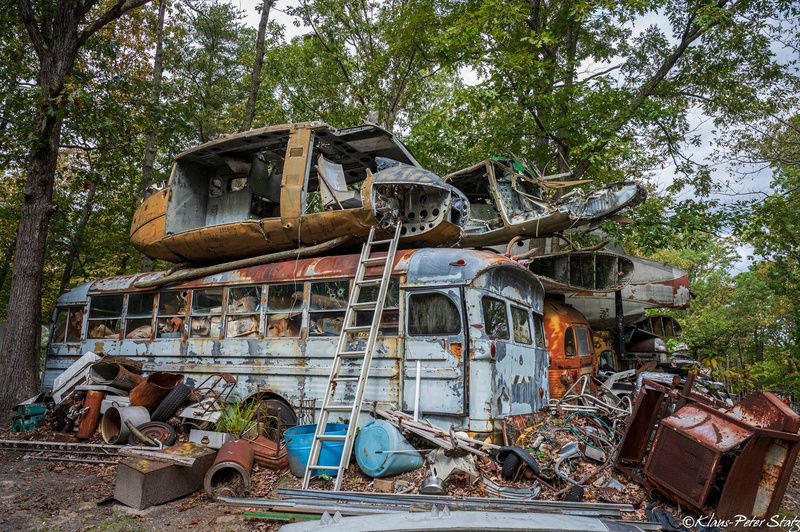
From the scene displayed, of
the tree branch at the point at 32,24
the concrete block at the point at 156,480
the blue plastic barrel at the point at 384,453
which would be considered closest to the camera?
the concrete block at the point at 156,480

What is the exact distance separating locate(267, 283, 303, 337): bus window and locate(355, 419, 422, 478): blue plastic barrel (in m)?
2.37

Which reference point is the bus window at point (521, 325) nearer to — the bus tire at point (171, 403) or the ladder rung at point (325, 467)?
the ladder rung at point (325, 467)

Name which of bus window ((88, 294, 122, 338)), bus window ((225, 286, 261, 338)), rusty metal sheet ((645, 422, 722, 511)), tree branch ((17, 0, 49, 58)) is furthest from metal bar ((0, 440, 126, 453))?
tree branch ((17, 0, 49, 58))

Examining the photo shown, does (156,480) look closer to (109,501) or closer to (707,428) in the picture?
(109,501)

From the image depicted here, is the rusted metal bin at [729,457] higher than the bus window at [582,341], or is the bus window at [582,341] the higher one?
the bus window at [582,341]

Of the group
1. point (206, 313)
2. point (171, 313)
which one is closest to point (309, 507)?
point (206, 313)

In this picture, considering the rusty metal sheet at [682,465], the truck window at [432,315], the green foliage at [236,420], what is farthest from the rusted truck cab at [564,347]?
the green foliage at [236,420]

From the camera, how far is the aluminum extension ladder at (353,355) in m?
5.96

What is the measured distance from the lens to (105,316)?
413 inches

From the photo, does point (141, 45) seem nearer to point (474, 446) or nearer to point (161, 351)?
point (161, 351)

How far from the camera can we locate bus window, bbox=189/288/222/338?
28.9 ft

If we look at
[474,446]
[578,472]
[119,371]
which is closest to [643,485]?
[578,472]

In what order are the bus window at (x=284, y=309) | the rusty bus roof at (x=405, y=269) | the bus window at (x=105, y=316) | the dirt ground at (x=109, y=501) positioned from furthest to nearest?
1. the bus window at (x=105, y=316)
2. the bus window at (x=284, y=309)
3. the rusty bus roof at (x=405, y=269)
4. the dirt ground at (x=109, y=501)

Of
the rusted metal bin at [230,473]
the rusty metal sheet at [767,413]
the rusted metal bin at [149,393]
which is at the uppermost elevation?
the rusty metal sheet at [767,413]
